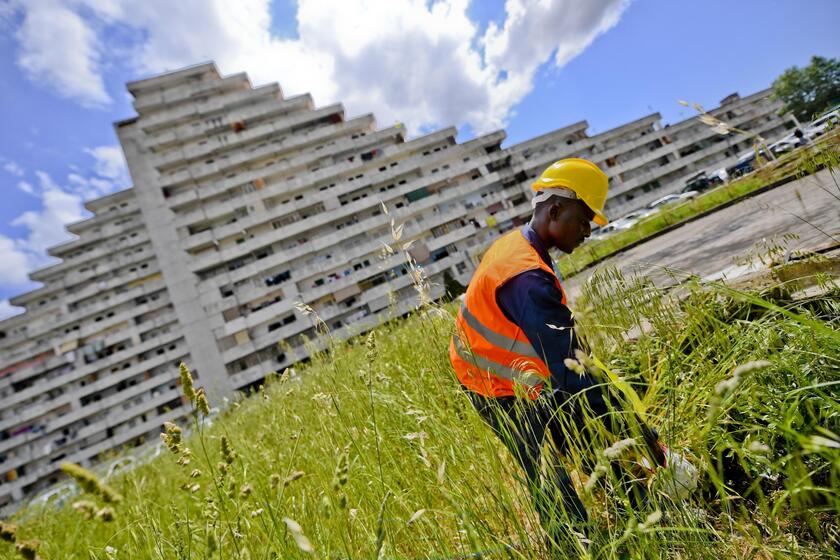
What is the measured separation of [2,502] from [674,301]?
56068 millimetres

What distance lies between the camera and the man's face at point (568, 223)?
83.8 inches

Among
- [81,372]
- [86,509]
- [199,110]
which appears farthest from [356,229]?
[86,509]

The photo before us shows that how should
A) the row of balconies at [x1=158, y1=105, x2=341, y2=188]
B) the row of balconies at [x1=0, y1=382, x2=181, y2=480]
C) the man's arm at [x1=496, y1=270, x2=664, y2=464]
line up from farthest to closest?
1. the row of balconies at [x1=158, y1=105, x2=341, y2=188]
2. the row of balconies at [x1=0, y1=382, x2=181, y2=480]
3. the man's arm at [x1=496, y1=270, x2=664, y2=464]

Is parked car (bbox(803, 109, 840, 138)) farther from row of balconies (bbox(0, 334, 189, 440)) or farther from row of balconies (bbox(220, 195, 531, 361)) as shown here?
row of balconies (bbox(0, 334, 189, 440))

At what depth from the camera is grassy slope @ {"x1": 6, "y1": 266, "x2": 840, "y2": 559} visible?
965mm

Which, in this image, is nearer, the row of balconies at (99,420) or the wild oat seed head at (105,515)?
the wild oat seed head at (105,515)

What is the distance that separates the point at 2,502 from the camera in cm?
3419

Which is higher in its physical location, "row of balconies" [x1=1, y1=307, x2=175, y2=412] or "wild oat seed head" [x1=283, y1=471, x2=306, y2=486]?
"row of balconies" [x1=1, y1=307, x2=175, y2=412]

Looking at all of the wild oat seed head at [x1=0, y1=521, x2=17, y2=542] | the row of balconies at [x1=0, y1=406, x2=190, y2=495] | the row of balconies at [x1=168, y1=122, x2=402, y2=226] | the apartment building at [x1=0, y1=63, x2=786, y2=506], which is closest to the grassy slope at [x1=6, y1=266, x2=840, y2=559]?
the wild oat seed head at [x1=0, y1=521, x2=17, y2=542]

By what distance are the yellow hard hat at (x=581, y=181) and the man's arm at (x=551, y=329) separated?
672mm

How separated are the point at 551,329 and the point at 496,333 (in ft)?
1.17

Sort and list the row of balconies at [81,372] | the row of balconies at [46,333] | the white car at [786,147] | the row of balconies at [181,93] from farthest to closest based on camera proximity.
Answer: the row of balconies at [181,93] < the row of balconies at [46,333] < the row of balconies at [81,372] < the white car at [786,147]

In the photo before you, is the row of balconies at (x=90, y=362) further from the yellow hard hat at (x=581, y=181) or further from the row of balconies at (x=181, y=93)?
the yellow hard hat at (x=581, y=181)

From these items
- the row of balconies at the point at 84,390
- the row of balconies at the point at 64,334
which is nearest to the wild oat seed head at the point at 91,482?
the row of balconies at the point at 84,390
